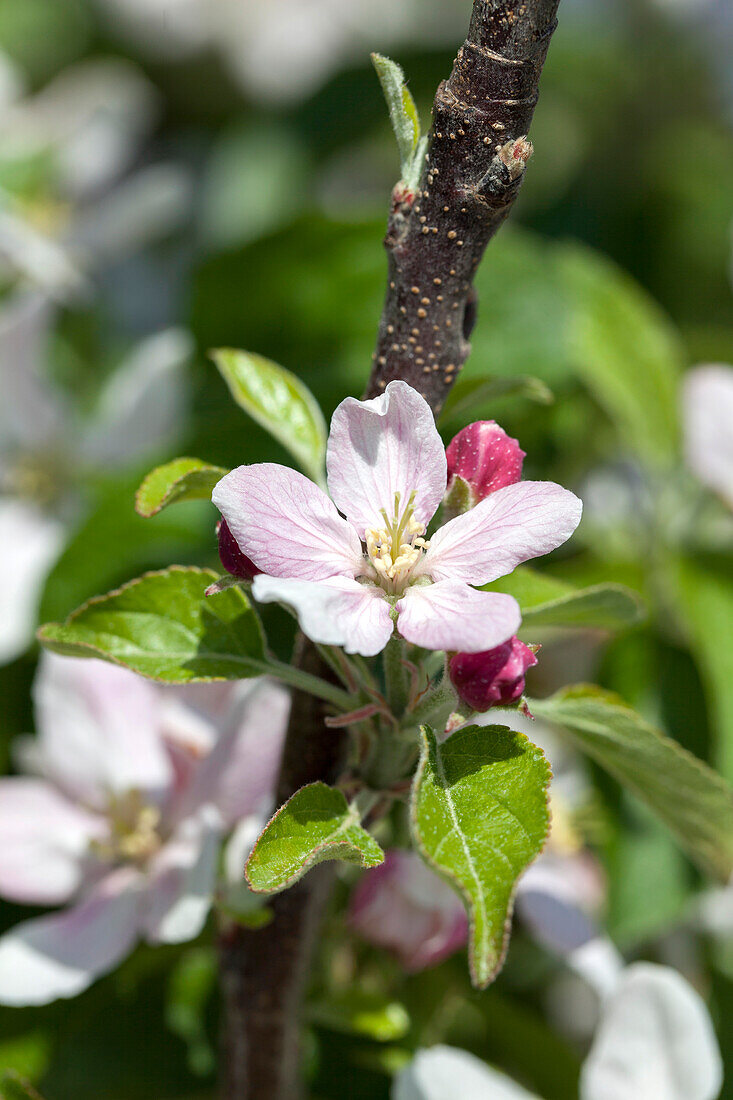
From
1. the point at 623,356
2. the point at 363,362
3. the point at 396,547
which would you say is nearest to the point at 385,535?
the point at 396,547


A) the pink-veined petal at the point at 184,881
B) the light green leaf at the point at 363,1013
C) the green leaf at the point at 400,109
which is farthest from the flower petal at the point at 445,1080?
the green leaf at the point at 400,109

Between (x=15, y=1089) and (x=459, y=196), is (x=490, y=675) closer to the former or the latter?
(x=459, y=196)

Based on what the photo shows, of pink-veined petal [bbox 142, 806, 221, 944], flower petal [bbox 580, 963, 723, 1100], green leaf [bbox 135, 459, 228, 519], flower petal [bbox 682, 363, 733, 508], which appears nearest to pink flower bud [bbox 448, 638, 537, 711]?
green leaf [bbox 135, 459, 228, 519]

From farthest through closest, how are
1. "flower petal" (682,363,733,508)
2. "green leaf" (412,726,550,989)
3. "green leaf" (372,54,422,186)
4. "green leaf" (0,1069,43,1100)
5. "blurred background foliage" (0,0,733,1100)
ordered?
1. "flower petal" (682,363,733,508)
2. "blurred background foliage" (0,0,733,1100)
3. "green leaf" (0,1069,43,1100)
4. "green leaf" (372,54,422,186)
5. "green leaf" (412,726,550,989)

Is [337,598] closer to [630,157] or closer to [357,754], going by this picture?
[357,754]

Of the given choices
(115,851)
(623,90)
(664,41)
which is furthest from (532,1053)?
(664,41)

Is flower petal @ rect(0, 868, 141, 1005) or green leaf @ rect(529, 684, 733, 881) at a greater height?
green leaf @ rect(529, 684, 733, 881)

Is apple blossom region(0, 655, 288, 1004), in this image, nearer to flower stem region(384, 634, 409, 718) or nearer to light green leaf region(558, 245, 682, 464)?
flower stem region(384, 634, 409, 718)
